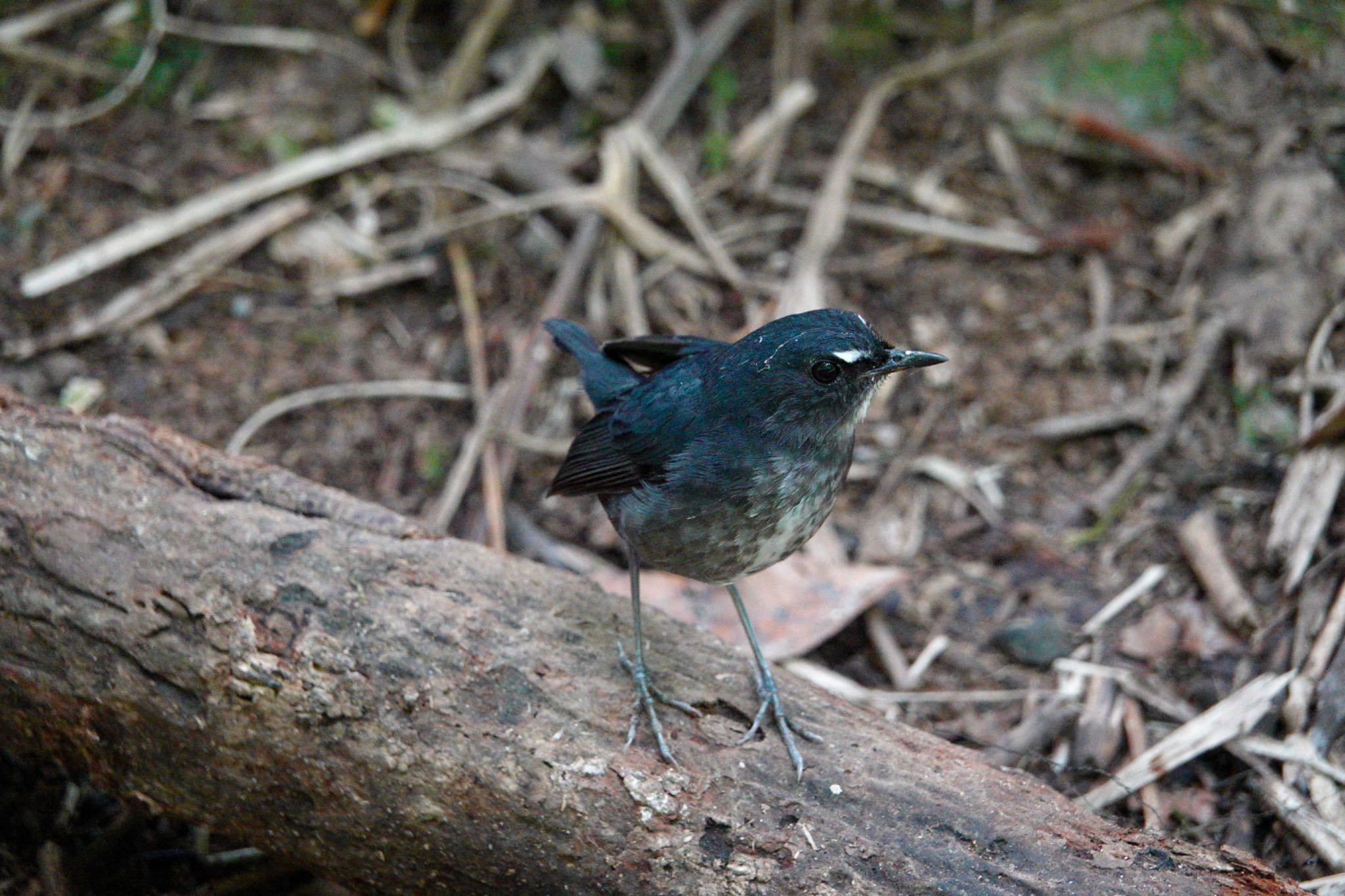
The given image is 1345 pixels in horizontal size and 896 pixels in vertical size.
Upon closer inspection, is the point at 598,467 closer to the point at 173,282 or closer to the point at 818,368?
the point at 818,368

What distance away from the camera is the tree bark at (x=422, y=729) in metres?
3.01

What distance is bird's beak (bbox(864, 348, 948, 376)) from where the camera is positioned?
3.62 m

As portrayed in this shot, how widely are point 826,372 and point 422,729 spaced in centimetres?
168

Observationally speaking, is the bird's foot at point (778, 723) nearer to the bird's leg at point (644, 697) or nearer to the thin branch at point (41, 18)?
the bird's leg at point (644, 697)

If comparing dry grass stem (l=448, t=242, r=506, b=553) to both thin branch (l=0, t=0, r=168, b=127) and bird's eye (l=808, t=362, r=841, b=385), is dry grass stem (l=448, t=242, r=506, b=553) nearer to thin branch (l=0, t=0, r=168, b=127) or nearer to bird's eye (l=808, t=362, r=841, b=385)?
bird's eye (l=808, t=362, r=841, b=385)

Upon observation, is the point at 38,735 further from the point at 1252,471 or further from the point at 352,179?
the point at 1252,471

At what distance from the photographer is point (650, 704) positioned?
343cm

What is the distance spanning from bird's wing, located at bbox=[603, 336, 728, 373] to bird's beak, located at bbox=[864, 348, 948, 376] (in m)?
0.64

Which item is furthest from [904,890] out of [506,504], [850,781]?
[506,504]

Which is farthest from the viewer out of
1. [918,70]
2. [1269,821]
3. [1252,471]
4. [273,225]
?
[918,70]

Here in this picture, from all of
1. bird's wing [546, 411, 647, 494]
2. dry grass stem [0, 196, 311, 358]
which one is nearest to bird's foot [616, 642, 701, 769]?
bird's wing [546, 411, 647, 494]

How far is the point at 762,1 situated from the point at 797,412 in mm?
4458

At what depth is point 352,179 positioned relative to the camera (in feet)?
21.7

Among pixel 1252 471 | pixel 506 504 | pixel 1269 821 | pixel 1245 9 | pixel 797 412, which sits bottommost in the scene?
pixel 506 504
